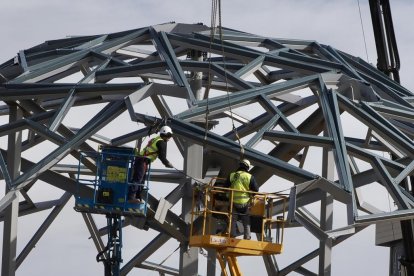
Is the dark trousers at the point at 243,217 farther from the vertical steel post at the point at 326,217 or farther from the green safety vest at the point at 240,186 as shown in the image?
the vertical steel post at the point at 326,217

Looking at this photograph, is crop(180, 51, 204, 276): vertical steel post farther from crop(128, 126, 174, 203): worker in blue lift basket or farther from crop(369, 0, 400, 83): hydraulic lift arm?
crop(369, 0, 400, 83): hydraulic lift arm

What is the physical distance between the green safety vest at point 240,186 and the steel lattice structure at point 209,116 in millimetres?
1175

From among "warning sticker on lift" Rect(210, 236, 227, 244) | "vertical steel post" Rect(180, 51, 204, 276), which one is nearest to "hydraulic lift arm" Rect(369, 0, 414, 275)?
"vertical steel post" Rect(180, 51, 204, 276)

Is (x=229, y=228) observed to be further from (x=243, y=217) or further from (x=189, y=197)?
(x=189, y=197)

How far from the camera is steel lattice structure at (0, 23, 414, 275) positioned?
37.8m

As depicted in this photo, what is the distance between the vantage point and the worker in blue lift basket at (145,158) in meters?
35.7

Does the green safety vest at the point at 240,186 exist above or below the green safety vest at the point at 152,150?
below

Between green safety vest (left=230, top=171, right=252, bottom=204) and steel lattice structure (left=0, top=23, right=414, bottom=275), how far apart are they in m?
1.18

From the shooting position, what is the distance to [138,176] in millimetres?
36156

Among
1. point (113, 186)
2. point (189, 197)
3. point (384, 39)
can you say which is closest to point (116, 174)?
point (113, 186)

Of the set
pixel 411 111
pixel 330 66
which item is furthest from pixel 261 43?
pixel 411 111

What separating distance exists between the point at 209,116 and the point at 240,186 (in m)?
5.34

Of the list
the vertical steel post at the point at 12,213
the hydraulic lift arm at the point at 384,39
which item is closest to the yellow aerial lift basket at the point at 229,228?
the vertical steel post at the point at 12,213

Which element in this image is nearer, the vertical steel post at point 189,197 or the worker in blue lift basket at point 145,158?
the worker in blue lift basket at point 145,158
